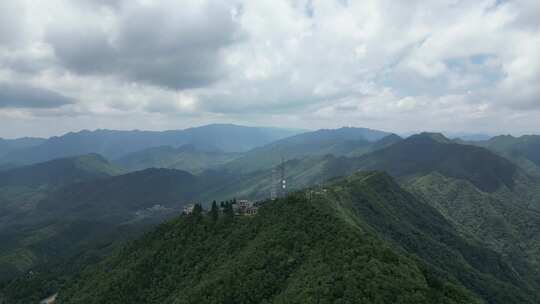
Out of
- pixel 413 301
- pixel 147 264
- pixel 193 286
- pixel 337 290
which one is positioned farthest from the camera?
pixel 147 264

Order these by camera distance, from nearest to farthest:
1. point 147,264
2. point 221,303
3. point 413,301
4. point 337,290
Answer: point 413,301
point 337,290
point 221,303
point 147,264

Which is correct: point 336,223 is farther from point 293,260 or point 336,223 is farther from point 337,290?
point 337,290

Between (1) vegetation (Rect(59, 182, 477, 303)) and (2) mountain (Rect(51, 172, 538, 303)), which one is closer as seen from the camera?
(1) vegetation (Rect(59, 182, 477, 303))

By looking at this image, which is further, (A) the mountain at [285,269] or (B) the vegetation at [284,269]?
(A) the mountain at [285,269]

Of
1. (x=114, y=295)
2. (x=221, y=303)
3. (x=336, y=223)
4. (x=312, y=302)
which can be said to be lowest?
(x=114, y=295)

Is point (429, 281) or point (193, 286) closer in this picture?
point (429, 281)

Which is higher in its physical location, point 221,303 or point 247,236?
point 247,236

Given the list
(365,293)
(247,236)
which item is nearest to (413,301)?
(365,293)

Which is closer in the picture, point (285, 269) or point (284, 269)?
point (285, 269)

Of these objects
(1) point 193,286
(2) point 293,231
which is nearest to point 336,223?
(2) point 293,231

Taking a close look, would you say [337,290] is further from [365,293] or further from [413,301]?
[413,301]
